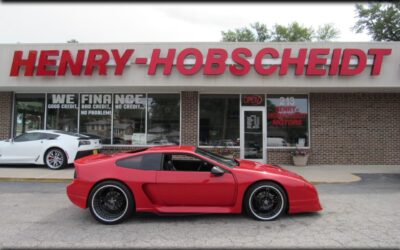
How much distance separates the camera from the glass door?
45.2 ft

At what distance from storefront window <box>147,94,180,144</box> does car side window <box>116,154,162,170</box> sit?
26.0 feet

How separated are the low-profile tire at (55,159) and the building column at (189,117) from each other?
4567 millimetres

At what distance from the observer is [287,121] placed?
45.5 ft

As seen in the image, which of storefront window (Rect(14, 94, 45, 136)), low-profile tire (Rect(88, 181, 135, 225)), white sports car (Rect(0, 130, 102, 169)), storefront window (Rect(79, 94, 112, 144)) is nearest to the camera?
low-profile tire (Rect(88, 181, 135, 225))

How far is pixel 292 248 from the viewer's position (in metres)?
4.49

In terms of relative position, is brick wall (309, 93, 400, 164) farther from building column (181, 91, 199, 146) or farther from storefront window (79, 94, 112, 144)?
storefront window (79, 94, 112, 144)

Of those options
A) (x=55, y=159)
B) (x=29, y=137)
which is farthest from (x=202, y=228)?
(x=29, y=137)

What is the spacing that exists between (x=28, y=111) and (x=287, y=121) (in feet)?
36.2

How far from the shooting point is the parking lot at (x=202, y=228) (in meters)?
4.76

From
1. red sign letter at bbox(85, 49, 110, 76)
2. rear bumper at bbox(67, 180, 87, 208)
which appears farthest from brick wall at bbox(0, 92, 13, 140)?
rear bumper at bbox(67, 180, 87, 208)

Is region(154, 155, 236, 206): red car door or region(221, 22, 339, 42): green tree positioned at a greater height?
region(221, 22, 339, 42): green tree

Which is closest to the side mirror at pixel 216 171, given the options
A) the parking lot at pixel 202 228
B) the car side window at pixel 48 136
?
the parking lot at pixel 202 228

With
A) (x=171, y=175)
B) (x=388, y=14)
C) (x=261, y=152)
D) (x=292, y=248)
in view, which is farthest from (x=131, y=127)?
(x=388, y=14)

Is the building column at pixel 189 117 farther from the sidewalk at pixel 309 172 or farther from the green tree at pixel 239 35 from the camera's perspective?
the green tree at pixel 239 35
